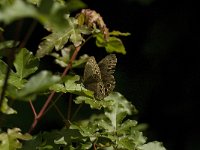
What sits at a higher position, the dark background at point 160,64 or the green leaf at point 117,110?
the dark background at point 160,64

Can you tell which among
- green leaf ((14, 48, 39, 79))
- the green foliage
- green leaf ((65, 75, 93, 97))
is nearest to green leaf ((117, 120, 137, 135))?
the green foliage

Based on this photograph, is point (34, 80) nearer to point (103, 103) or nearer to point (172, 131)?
point (103, 103)

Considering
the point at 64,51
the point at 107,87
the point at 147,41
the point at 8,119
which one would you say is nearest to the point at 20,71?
the point at 64,51

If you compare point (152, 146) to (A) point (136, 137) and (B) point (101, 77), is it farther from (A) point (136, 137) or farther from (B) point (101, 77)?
(B) point (101, 77)

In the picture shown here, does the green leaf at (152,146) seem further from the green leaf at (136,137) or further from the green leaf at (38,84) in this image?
the green leaf at (38,84)

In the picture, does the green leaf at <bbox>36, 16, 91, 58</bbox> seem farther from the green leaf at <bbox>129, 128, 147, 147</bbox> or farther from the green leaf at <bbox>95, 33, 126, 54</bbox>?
the green leaf at <bbox>129, 128, 147, 147</bbox>

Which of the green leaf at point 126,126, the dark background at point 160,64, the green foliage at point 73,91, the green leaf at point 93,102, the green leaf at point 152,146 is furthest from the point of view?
the dark background at point 160,64

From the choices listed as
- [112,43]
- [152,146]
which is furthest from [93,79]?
[152,146]

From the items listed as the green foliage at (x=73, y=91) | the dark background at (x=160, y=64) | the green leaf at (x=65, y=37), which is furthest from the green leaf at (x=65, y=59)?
the dark background at (x=160, y=64)
